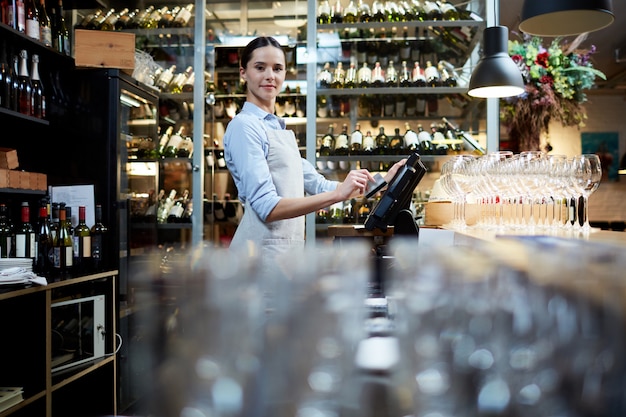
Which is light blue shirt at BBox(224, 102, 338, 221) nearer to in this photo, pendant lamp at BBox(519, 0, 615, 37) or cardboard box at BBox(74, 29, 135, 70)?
pendant lamp at BBox(519, 0, 615, 37)

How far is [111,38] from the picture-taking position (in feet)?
11.0

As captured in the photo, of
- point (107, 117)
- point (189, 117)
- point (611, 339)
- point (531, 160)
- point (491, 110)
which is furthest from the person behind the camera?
point (189, 117)

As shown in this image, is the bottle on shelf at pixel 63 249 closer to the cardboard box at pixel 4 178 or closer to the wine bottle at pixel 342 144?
the cardboard box at pixel 4 178

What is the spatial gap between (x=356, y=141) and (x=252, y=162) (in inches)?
106

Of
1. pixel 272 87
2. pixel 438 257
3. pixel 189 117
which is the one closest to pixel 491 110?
pixel 189 117

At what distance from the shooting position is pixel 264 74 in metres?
2.18

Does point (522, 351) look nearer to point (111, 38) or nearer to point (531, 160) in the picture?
point (531, 160)

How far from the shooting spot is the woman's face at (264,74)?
216 cm

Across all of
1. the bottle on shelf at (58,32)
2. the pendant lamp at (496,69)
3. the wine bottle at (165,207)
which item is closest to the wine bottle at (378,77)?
the pendant lamp at (496,69)

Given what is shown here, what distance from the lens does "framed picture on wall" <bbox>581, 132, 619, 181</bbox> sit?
31.8ft

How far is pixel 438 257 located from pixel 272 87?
1.71 m

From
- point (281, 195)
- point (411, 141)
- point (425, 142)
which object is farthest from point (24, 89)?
point (425, 142)

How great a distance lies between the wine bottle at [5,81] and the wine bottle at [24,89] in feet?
0.26

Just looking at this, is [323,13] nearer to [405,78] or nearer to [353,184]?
[405,78]
